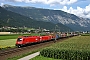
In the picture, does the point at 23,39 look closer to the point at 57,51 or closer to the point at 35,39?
the point at 35,39

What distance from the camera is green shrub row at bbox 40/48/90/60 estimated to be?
3434cm

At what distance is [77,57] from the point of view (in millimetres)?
34844

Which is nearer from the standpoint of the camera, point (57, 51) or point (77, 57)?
point (77, 57)

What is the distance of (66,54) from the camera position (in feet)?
119

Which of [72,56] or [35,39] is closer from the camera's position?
[72,56]

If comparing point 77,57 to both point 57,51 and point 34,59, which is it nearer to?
point 57,51

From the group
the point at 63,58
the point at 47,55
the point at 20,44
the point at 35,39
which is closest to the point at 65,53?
the point at 63,58

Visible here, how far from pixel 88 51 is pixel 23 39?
3314cm

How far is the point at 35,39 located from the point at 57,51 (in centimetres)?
4262

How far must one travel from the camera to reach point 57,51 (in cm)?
3738

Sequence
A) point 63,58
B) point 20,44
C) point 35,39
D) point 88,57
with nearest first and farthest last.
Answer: point 88,57, point 63,58, point 20,44, point 35,39

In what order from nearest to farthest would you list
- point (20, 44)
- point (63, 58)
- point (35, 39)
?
point (63, 58), point (20, 44), point (35, 39)

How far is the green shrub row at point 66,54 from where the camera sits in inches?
1352

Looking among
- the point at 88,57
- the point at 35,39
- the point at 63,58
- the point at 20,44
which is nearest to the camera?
the point at 88,57
